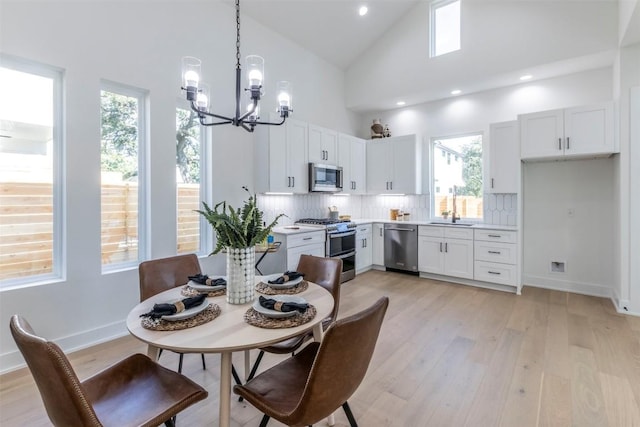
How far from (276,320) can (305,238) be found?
2.73 meters

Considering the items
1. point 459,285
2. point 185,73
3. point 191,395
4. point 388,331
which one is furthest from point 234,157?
point 459,285

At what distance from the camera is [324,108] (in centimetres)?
552

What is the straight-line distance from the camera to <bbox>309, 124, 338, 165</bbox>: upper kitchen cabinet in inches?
185

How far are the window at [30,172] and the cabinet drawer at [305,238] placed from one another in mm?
2296

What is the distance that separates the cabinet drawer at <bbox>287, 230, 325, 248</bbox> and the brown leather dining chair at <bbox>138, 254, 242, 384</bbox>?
165cm

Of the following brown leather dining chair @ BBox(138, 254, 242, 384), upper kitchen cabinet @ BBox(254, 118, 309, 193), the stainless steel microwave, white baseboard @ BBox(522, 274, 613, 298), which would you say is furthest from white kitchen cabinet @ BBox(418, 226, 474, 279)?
brown leather dining chair @ BBox(138, 254, 242, 384)

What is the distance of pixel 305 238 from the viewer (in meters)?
4.16

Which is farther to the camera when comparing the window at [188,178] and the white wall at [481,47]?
the white wall at [481,47]

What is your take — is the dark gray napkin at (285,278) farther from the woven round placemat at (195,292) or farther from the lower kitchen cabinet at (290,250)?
the lower kitchen cabinet at (290,250)

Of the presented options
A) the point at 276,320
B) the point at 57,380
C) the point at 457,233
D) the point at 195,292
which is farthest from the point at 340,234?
the point at 57,380

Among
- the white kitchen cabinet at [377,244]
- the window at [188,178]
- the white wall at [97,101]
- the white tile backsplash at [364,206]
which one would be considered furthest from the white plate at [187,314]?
the white kitchen cabinet at [377,244]

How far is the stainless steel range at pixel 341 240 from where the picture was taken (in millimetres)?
4523

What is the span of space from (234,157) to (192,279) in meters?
2.34

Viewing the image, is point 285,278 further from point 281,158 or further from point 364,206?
point 364,206
